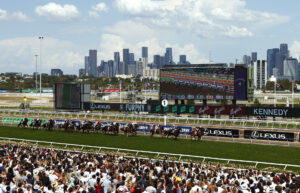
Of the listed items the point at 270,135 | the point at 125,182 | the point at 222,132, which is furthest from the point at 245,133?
the point at 125,182

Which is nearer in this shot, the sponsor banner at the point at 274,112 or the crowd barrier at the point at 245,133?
the crowd barrier at the point at 245,133

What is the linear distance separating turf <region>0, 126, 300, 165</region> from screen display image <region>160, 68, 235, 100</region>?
890 cm

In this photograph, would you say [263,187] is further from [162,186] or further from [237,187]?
[162,186]

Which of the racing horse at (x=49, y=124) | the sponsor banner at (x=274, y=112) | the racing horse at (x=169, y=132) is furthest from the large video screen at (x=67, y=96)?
the sponsor banner at (x=274, y=112)

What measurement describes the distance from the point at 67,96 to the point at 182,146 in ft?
67.1

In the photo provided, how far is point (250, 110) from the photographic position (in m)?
31.7

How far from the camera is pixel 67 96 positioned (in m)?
40.4

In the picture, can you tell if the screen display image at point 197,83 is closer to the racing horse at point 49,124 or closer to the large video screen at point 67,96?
the large video screen at point 67,96

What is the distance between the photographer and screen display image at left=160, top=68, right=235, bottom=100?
32969 millimetres

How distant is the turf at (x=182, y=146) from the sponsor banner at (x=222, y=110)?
8.25 metres

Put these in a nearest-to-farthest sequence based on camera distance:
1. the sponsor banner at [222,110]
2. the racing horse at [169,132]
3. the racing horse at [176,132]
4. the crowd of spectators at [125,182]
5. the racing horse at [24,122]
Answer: the crowd of spectators at [125,182]
the racing horse at [176,132]
the racing horse at [169,132]
the sponsor banner at [222,110]
the racing horse at [24,122]

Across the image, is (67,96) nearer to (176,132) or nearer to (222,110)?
(222,110)

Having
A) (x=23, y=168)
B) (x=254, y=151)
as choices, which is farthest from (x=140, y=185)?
(x=254, y=151)

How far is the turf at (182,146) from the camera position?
19.6 meters
